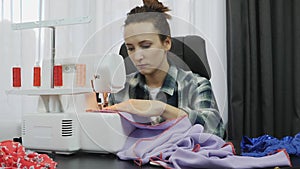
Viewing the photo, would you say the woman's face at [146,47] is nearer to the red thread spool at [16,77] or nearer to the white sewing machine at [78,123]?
the white sewing machine at [78,123]

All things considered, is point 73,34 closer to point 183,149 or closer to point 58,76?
point 58,76

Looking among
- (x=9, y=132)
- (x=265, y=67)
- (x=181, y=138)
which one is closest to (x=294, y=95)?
(x=265, y=67)

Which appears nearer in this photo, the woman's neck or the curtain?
the woman's neck

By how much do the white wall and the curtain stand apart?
0.10 m

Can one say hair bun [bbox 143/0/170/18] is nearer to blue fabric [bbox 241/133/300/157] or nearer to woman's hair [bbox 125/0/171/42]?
woman's hair [bbox 125/0/171/42]

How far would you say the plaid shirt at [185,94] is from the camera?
38.1 inches

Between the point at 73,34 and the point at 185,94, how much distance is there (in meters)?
1.22

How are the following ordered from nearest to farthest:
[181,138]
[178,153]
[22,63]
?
[178,153] → [181,138] → [22,63]

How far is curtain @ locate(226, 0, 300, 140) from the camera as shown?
7.28 ft

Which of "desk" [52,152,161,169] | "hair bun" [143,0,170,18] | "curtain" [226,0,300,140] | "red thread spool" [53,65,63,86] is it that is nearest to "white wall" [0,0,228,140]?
"curtain" [226,0,300,140]

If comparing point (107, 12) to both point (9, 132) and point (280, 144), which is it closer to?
point (9, 132)

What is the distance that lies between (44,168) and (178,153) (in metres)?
0.30

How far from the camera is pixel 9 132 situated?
1.36 m

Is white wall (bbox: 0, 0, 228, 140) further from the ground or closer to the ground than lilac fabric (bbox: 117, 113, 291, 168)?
further from the ground
